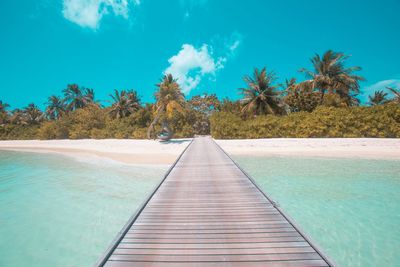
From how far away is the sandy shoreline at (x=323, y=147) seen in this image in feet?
50.8

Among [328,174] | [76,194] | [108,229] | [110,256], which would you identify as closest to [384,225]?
[328,174]

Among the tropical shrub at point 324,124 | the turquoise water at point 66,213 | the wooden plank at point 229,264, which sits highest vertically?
the tropical shrub at point 324,124

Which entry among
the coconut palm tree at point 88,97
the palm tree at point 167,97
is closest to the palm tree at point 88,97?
the coconut palm tree at point 88,97

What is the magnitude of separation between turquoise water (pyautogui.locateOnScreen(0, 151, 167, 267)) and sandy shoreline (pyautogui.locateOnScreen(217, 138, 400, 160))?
445 inches

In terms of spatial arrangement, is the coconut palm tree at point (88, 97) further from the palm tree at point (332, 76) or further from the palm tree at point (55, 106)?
the palm tree at point (332, 76)

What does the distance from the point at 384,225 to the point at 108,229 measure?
24.0 feet

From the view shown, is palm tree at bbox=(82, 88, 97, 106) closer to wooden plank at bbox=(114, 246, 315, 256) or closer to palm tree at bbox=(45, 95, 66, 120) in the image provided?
palm tree at bbox=(45, 95, 66, 120)

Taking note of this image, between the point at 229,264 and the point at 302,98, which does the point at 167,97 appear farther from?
A: the point at 229,264

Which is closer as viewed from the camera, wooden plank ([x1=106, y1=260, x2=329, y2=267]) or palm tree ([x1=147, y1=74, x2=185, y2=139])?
wooden plank ([x1=106, y1=260, x2=329, y2=267])

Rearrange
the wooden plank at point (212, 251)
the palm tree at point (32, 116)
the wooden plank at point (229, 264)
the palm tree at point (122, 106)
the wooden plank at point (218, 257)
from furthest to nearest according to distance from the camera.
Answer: the palm tree at point (32, 116) → the palm tree at point (122, 106) → the wooden plank at point (212, 251) → the wooden plank at point (218, 257) → the wooden plank at point (229, 264)

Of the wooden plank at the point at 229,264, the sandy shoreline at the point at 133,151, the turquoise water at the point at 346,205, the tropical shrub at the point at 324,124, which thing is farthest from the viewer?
the tropical shrub at the point at 324,124

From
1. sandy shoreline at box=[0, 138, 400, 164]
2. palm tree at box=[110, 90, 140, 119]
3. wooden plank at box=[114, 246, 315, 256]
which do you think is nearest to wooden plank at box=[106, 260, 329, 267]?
wooden plank at box=[114, 246, 315, 256]

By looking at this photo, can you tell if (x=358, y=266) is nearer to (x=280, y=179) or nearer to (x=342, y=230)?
(x=342, y=230)

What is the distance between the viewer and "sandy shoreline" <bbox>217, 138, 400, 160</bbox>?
15.5 meters
